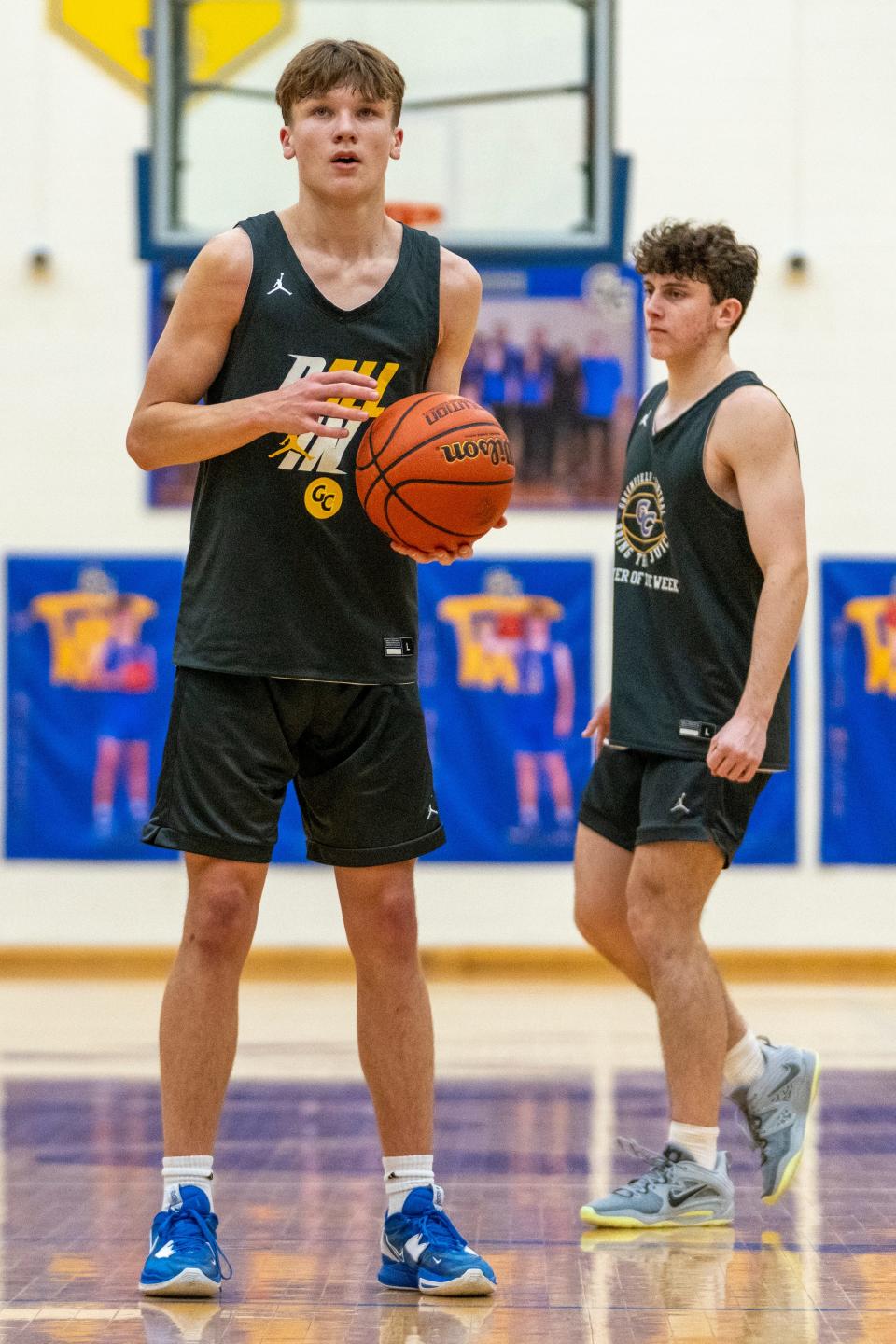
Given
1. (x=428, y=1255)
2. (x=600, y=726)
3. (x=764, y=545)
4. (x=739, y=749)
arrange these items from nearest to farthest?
(x=428, y=1255) < (x=739, y=749) < (x=764, y=545) < (x=600, y=726)

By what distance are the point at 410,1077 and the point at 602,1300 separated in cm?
47

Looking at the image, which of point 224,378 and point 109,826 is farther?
point 109,826

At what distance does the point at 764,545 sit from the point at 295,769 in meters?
1.02

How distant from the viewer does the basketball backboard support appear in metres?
7.09

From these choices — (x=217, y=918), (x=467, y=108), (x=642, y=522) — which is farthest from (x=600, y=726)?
(x=467, y=108)

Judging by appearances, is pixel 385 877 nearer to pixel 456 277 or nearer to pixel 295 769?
pixel 295 769

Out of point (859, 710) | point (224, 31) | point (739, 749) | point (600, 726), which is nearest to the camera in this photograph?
point (739, 749)

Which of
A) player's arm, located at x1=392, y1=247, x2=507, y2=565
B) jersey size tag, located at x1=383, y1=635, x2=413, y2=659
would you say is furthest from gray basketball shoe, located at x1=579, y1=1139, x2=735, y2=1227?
player's arm, located at x1=392, y1=247, x2=507, y2=565

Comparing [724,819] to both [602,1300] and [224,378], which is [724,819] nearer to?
[602,1300]

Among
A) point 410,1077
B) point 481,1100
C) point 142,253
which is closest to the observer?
point 410,1077

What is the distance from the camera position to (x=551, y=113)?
7.24 metres

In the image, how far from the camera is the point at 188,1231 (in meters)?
2.76

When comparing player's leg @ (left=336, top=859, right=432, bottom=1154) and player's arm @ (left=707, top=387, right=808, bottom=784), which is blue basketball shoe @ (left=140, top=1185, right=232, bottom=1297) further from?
player's arm @ (left=707, top=387, right=808, bottom=784)

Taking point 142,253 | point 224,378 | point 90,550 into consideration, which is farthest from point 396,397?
point 90,550
